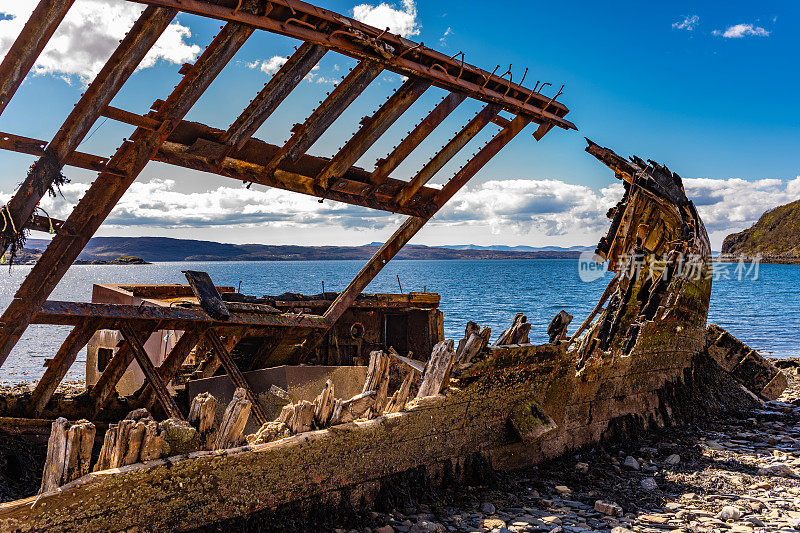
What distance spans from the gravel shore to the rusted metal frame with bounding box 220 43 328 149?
3531 millimetres

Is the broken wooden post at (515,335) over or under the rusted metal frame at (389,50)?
under

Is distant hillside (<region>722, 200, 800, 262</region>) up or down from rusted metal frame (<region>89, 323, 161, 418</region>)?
up

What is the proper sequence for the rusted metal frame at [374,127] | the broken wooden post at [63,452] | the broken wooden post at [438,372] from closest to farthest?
the broken wooden post at [63,452], the rusted metal frame at [374,127], the broken wooden post at [438,372]

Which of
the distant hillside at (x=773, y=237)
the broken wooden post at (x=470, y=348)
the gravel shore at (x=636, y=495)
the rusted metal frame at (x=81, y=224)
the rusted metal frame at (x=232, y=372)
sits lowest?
the gravel shore at (x=636, y=495)

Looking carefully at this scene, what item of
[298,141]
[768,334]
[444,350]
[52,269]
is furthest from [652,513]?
[768,334]

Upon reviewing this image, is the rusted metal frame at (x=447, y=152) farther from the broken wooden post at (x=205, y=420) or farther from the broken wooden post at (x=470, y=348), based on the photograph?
the broken wooden post at (x=205, y=420)

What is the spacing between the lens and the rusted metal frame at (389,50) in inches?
177

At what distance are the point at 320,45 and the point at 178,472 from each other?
11.3 feet

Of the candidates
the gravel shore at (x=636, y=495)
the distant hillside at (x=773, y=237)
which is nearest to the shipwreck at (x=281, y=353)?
the gravel shore at (x=636, y=495)

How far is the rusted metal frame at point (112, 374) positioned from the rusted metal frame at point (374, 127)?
2429mm

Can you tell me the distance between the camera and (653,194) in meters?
10.8

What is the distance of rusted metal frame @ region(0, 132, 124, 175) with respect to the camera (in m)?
4.64

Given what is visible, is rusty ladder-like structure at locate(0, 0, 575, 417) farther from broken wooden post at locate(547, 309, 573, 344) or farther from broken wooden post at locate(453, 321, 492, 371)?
broken wooden post at locate(547, 309, 573, 344)

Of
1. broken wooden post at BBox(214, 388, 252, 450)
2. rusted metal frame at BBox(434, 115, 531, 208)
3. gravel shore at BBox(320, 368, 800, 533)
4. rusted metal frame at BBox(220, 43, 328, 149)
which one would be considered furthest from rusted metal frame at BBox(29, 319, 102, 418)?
rusted metal frame at BBox(434, 115, 531, 208)
